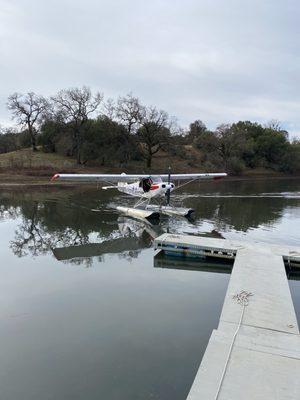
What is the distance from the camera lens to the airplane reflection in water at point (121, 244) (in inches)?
490

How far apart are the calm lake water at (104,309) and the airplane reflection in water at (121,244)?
0.11 ft

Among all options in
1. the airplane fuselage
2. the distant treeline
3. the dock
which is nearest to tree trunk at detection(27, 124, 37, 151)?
the distant treeline

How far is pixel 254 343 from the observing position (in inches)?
220

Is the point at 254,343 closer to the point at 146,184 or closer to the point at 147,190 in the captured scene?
the point at 147,190

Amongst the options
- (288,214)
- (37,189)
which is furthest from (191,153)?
(288,214)

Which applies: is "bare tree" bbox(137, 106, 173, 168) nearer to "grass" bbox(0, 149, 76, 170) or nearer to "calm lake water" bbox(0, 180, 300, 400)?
"grass" bbox(0, 149, 76, 170)

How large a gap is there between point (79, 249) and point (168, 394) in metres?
8.28

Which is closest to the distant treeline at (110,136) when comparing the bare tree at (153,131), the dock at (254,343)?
the bare tree at (153,131)

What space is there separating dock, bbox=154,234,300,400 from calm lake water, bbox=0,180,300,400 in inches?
24.8

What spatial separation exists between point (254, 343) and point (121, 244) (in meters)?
8.65

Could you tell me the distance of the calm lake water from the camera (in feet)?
18.1

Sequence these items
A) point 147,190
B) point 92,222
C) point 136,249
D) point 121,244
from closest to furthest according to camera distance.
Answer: point 136,249, point 121,244, point 92,222, point 147,190

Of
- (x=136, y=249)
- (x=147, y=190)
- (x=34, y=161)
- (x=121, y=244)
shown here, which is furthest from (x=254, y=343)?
(x=34, y=161)

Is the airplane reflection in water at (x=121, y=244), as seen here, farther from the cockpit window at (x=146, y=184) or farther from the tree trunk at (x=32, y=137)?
the tree trunk at (x=32, y=137)
